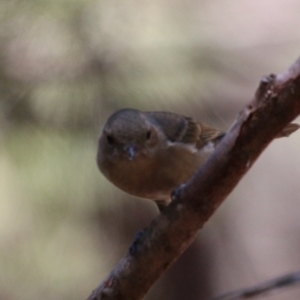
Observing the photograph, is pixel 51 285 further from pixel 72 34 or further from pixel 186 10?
pixel 186 10

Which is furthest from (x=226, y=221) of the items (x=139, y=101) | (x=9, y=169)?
(x=9, y=169)

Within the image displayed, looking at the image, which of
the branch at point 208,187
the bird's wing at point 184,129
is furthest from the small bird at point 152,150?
the branch at point 208,187

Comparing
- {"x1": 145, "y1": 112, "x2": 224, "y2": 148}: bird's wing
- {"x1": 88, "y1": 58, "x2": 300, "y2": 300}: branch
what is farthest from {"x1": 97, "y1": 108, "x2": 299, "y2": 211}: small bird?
{"x1": 88, "y1": 58, "x2": 300, "y2": 300}: branch

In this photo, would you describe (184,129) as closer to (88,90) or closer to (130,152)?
(130,152)

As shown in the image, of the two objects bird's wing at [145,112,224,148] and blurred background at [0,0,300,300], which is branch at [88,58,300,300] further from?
bird's wing at [145,112,224,148]

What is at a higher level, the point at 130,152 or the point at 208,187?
the point at 130,152

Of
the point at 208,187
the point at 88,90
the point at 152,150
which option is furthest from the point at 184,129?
the point at 208,187
